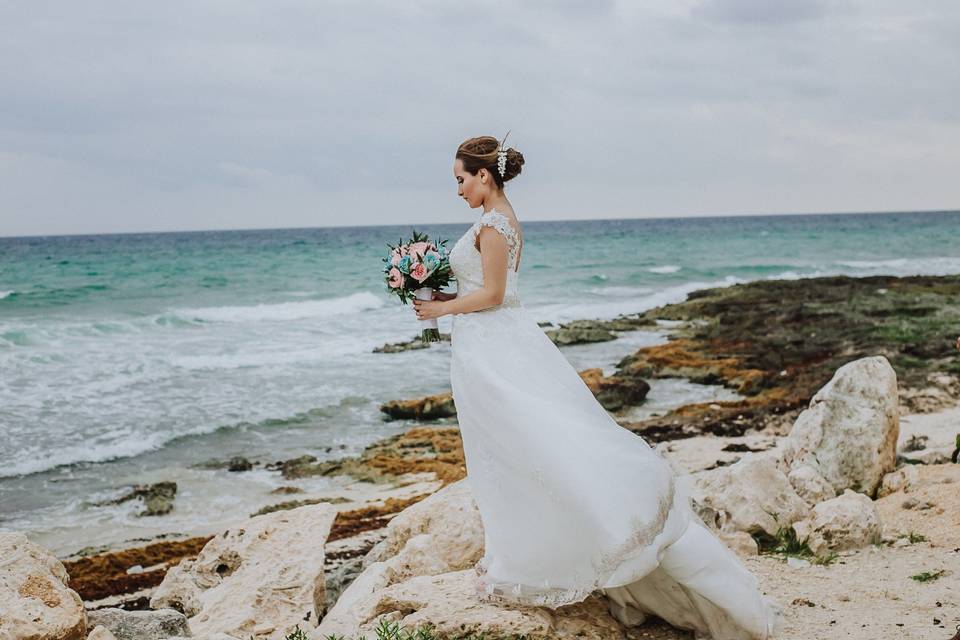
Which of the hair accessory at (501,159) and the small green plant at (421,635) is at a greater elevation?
the hair accessory at (501,159)

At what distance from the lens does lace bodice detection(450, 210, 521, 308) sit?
4578mm

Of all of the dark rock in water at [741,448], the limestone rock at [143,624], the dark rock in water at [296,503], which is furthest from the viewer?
the dark rock in water at [741,448]

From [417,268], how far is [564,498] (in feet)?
4.62

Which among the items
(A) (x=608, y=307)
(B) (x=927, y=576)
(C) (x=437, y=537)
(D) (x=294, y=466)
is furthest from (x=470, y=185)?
(A) (x=608, y=307)

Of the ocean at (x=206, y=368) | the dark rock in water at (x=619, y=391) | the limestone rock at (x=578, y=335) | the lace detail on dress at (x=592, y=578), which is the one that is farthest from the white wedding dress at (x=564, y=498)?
the limestone rock at (x=578, y=335)

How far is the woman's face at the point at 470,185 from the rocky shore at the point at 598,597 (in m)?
2.01

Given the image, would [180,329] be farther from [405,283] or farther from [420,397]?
[405,283]

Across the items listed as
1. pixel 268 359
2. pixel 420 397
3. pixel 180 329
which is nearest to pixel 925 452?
pixel 420 397

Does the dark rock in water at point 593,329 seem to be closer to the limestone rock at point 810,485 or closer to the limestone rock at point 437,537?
the limestone rock at point 810,485

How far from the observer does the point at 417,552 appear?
18.7 feet

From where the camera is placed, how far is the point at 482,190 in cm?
466

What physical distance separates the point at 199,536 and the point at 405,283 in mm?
6281

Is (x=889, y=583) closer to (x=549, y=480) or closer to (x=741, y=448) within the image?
(x=549, y=480)

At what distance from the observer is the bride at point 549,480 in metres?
4.25
